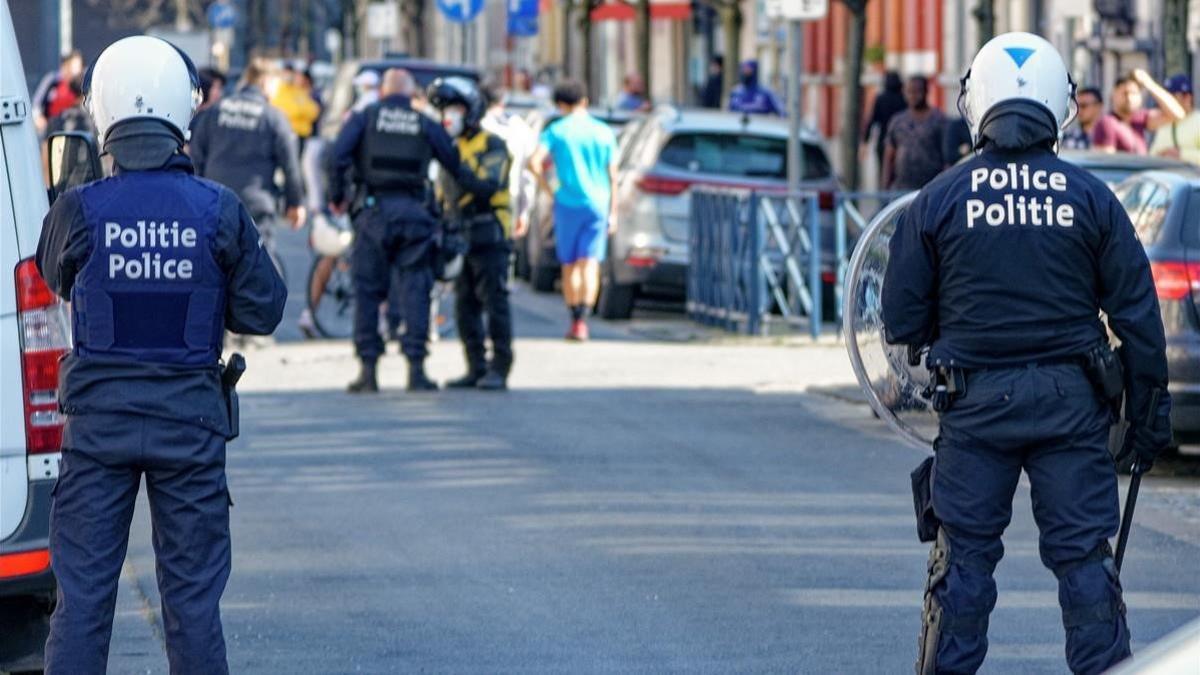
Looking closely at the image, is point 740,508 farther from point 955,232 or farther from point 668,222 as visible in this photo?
point 668,222

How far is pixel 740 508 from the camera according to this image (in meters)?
10.9

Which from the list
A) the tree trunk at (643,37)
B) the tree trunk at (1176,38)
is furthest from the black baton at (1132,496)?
the tree trunk at (643,37)

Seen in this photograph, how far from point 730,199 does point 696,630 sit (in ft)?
37.8

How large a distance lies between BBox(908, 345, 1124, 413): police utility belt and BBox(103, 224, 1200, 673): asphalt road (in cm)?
148

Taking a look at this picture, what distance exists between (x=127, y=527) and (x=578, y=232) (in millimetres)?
12940

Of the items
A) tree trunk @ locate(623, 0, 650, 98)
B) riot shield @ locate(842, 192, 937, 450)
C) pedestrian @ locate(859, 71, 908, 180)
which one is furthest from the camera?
tree trunk @ locate(623, 0, 650, 98)

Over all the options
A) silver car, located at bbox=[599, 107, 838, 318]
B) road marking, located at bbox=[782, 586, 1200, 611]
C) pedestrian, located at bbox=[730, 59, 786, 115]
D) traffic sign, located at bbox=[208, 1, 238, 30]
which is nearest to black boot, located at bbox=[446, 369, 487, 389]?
silver car, located at bbox=[599, 107, 838, 318]

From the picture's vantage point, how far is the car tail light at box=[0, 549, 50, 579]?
22.1ft

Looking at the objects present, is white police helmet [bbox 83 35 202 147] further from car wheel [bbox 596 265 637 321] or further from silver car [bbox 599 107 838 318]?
car wheel [bbox 596 265 637 321]

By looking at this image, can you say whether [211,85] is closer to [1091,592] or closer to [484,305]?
[484,305]

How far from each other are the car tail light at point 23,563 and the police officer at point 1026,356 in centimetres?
209

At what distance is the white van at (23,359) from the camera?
22.1 feet

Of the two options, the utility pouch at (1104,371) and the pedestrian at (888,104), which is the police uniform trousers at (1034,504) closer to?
the utility pouch at (1104,371)

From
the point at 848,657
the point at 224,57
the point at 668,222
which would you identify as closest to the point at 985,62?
the point at 848,657
